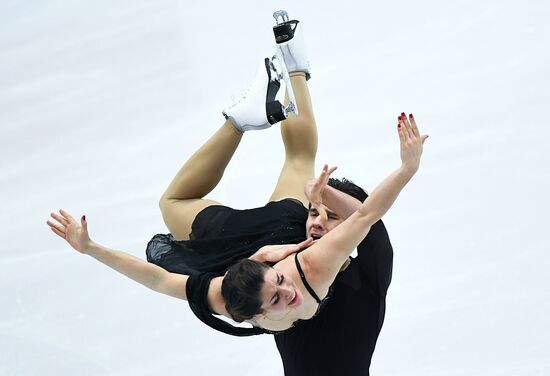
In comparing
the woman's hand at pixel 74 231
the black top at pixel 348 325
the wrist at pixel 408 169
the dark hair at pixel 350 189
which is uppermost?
the wrist at pixel 408 169

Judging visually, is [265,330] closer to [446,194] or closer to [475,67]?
[446,194]

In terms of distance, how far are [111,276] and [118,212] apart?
41cm

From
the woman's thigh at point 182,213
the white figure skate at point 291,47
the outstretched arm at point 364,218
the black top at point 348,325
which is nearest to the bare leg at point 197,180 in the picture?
the woman's thigh at point 182,213

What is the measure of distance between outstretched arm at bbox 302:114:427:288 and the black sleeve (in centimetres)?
42

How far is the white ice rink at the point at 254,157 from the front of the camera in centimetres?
488

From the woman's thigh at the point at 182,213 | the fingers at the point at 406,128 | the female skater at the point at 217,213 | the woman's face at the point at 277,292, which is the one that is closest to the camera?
the fingers at the point at 406,128

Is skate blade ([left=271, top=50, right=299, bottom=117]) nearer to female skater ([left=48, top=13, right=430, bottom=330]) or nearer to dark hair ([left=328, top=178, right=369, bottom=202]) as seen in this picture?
female skater ([left=48, top=13, right=430, bottom=330])

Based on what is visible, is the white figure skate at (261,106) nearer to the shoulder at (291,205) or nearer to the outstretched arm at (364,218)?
the shoulder at (291,205)

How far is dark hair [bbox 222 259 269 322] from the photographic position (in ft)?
11.9

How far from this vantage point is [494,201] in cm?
534

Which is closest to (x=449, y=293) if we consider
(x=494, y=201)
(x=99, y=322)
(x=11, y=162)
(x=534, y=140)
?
(x=494, y=201)

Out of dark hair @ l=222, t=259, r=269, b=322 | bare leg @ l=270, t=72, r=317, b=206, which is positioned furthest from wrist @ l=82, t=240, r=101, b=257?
bare leg @ l=270, t=72, r=317, b=206

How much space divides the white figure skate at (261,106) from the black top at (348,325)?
2.83 feet

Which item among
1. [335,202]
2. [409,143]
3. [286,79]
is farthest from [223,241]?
[409,143]
